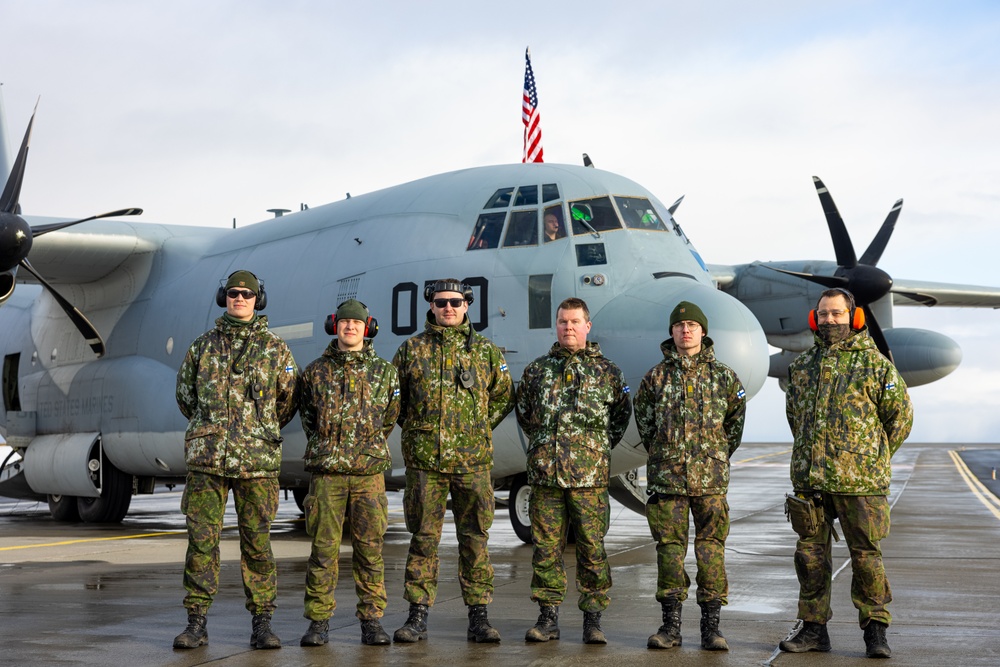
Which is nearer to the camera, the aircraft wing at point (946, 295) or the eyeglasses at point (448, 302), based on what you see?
the eyeglasses at point (448, 302)

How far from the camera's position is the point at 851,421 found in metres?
6.35

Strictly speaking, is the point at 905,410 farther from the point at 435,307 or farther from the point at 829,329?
the point at 435,307

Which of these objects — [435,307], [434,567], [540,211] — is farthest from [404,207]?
[434,567]

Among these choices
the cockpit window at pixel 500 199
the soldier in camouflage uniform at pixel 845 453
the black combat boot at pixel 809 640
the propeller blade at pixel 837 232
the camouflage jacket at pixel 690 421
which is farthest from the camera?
the propeller blade at pixel 837 232

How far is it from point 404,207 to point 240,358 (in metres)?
6.59


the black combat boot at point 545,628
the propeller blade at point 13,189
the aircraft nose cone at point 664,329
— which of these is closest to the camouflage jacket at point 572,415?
the black combat boot at point 545,628

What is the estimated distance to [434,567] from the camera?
6.72 metres

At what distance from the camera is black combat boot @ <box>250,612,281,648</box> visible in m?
6.23

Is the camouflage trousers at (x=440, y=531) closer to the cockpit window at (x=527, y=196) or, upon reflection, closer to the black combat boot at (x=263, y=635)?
the black combat boot at (x=263, y=635)

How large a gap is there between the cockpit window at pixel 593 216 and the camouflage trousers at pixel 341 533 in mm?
5705

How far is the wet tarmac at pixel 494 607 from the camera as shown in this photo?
5984 millimetres

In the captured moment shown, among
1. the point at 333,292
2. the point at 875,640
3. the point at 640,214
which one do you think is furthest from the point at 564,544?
the point at 333,292

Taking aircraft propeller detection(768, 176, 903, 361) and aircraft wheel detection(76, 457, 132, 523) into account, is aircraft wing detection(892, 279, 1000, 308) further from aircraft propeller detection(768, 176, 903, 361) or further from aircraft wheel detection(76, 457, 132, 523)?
aircraft wheel detection(76, 457, 132, 523)

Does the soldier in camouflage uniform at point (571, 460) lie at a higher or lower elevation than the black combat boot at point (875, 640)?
higher
